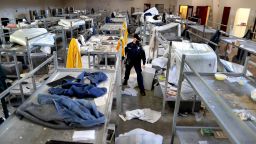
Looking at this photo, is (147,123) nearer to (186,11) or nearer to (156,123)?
(156,123)

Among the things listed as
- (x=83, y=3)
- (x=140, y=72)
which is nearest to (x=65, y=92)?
(x=140, y=72)

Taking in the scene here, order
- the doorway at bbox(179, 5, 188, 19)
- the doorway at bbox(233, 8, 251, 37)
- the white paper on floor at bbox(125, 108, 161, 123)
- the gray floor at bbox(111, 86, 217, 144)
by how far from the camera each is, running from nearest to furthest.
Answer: the gray floor at bbox(111, 86, 217, 144) < the white paper on floor at bbox(125, 108, 161, 123) < the doorway at bbox(233, 8, 251, 37) < the doorway at bbox(179, 5, 188, 19)

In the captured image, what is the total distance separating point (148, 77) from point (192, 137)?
270 centimetres

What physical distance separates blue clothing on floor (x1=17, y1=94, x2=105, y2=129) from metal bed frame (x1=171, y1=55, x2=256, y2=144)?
98 centimetres

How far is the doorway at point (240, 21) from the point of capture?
8430mm

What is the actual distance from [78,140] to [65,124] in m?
0.20

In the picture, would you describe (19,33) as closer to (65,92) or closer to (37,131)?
(65,92)

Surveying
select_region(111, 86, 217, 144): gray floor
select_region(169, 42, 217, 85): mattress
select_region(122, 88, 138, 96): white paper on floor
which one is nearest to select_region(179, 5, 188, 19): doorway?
select_region(122, 88, 138, 96): white paper on floor

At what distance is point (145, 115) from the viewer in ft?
14.3

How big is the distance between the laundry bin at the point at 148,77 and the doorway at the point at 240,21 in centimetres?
533

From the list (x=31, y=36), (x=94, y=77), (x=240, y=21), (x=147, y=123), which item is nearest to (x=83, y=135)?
(x=94, y=77)

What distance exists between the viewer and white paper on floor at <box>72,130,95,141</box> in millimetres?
1694

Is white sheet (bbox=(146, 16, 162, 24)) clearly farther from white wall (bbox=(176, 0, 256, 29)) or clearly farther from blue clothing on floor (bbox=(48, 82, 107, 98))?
blue clothing on floor (bbox=(48, 82, 107, 98))

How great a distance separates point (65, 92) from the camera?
7.52ft
